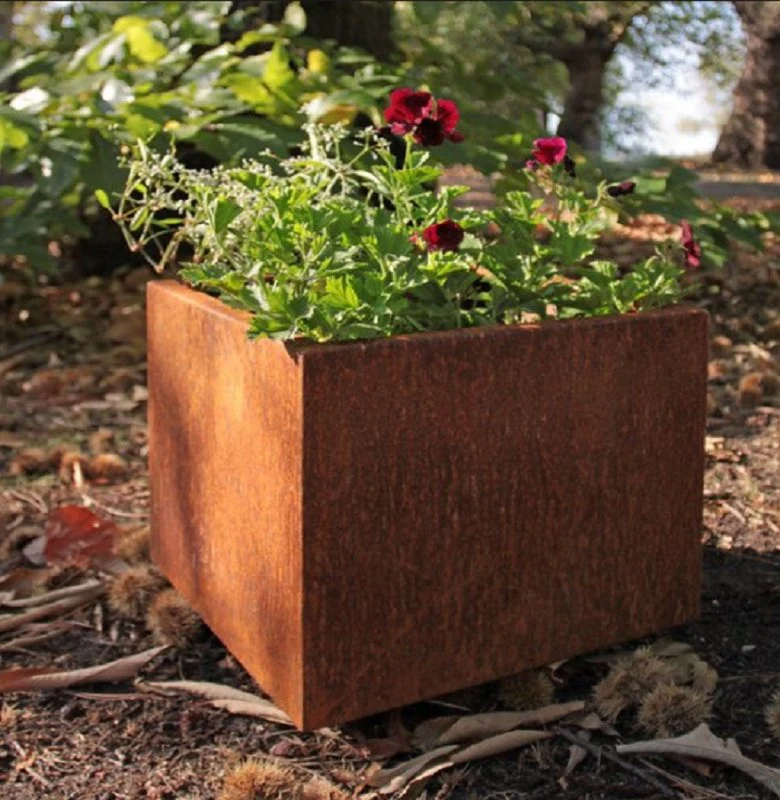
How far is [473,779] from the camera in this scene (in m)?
1.96

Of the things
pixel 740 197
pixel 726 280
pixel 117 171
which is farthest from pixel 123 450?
pixel 740 197

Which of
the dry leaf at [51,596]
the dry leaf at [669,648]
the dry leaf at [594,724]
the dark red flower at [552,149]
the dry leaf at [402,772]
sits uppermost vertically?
the dark red flower at [552,149]

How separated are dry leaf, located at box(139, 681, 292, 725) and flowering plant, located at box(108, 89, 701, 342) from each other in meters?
0.64

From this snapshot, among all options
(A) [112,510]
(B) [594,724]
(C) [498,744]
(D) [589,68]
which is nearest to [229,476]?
(C) [498,744]

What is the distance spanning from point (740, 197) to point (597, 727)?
19.0 ft

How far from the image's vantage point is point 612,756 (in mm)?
2004

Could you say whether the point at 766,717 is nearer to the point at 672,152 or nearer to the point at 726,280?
the point at 726,280

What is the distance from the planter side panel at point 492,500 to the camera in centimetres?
191

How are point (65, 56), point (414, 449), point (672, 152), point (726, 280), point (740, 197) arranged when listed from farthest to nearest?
1. point (672, 152)
2. point (740, 197)
3. point (726, 280)
4. point (65, 56)
5. point (414, 449)

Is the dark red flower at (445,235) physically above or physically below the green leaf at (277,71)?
below

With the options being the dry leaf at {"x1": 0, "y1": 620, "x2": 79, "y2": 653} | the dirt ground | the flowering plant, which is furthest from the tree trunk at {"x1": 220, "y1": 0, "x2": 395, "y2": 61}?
the dry leaf at {"x1": 0, "y1": 620, "x2": 79, "y2": 653}

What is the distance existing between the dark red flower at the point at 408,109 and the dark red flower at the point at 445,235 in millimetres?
237

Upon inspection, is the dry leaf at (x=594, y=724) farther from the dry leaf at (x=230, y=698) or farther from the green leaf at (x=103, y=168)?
the green leaf at (x=103, y=168)

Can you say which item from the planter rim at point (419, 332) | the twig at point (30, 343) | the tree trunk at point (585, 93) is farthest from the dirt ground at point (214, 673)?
the tree trunk at point (585, 93)
